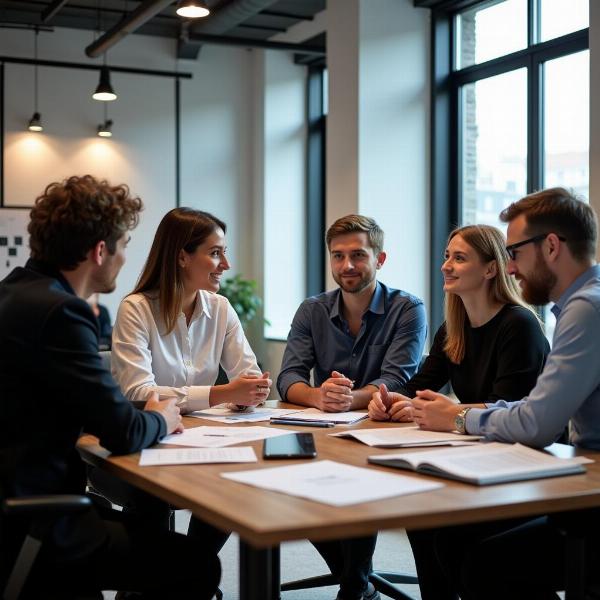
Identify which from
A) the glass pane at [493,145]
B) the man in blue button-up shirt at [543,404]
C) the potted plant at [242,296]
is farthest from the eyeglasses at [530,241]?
the potted plant at [242,296]

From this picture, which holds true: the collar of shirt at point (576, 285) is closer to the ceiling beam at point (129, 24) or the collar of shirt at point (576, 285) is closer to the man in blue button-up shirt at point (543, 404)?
the man in blue button-up shirt at point (543, 404)

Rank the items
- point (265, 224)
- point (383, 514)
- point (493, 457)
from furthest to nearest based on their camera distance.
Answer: point (265, 224)
point (493, 457)
point (383, 514)

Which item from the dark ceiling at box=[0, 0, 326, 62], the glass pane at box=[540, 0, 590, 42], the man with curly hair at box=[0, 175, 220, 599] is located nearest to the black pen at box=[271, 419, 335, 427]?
the man with curly hair at box=[0, 175, 220, 599]

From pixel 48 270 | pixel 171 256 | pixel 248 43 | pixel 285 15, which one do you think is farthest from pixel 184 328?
pixel 285 15

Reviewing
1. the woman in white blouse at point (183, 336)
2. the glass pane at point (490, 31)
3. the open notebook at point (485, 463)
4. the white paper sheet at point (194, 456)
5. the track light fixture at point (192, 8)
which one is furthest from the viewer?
the glass pane at point (490, 31)

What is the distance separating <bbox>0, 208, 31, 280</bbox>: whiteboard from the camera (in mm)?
8047

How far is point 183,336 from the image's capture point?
3082 millimetres

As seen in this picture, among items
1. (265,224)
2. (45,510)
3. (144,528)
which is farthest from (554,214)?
(265,224)

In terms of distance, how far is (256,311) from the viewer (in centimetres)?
852

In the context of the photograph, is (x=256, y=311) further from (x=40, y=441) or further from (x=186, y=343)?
(x=40, y=441)

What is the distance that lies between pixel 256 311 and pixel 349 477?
6720mm

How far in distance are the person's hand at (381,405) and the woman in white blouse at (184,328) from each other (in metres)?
0.35

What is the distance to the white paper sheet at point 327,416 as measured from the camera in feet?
8.84

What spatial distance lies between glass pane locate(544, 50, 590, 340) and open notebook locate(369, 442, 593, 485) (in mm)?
3576
